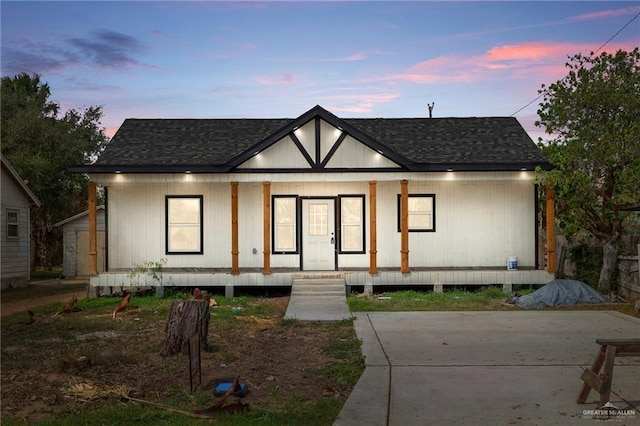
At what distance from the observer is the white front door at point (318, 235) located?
18.5 meters

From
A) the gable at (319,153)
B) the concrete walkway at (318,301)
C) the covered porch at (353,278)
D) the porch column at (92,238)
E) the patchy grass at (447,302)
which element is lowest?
the patchy grass at (447,302)

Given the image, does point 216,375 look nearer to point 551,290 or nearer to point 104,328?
point 104,328

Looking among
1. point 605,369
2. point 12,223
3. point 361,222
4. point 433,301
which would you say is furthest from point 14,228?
point 605,369

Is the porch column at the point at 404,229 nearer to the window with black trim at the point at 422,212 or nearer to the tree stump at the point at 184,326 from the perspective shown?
the window with black trim at the point at 422,212

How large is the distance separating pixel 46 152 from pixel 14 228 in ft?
25.9

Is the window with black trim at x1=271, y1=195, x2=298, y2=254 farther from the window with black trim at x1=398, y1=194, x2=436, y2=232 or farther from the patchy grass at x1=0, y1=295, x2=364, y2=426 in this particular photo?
the patchy grass at x1=0, y1=295, x2=364, y2=426

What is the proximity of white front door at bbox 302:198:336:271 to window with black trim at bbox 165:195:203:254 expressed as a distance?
3.12m

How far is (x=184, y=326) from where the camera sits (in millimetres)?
9594

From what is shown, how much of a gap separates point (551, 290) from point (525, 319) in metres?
2.80

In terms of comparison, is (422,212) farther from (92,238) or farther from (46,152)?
(46,152)

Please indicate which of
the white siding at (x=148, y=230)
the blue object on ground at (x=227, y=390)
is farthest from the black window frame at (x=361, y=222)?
the blue object on ground at (x=227, y=390)

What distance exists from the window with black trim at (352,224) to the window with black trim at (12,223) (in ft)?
39.8

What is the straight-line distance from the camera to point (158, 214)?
18.6 metres

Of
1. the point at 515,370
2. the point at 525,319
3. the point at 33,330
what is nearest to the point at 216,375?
the point at 515,370
